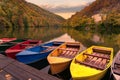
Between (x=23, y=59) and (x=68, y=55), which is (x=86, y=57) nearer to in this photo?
(x=68, y=55)

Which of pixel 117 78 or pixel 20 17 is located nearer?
pixel 117 78

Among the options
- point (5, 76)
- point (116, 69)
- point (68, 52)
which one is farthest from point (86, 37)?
point (5, 76)

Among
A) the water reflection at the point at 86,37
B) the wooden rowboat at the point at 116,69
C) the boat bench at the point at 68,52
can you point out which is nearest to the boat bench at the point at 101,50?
the boat bench at the point at 68,52

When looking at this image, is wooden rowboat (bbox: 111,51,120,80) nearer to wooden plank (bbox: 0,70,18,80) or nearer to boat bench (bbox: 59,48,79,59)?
boat bench (bbox: 59,48,79,59)

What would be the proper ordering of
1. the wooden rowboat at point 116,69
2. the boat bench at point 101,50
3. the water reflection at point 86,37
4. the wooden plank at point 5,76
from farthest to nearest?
the water reflection at point 86,37 → the boat bench at point 101,50 → the wooden rowboat at point 116,69 → the wooden plank at point 5,76

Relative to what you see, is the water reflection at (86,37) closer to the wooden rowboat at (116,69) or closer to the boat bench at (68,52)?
the boat bench at (68,52)

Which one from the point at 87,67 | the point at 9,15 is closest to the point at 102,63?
the point at 87,67

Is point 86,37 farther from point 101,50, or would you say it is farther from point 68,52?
point 68,52

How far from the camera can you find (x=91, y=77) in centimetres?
1129

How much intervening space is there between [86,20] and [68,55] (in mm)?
89648

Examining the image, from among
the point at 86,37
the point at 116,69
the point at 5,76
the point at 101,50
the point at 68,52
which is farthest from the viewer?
the point at 86,37

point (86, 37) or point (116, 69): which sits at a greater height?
point (116, 69)

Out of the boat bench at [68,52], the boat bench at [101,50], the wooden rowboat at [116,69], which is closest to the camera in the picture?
the wooden rowboat at [116,69]

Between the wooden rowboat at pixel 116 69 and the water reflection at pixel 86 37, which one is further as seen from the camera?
the water reflection at pixel 86 37
